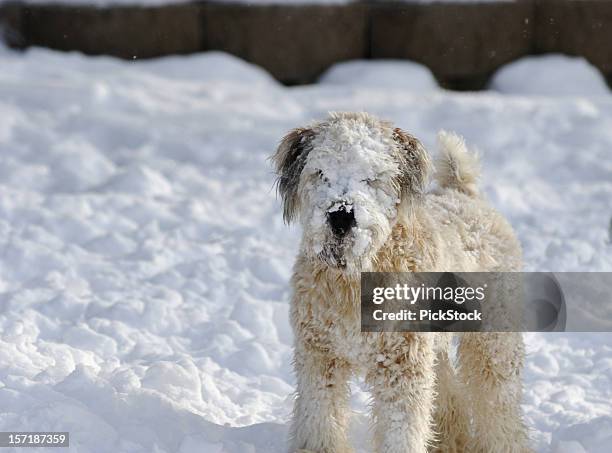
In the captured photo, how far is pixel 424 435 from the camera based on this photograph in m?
3.65

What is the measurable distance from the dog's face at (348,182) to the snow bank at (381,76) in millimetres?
6445

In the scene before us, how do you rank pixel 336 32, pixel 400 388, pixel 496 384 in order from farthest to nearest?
pixel 336 32 → pixel 496 384 → pixel 400 388

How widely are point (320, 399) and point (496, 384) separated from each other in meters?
0.94

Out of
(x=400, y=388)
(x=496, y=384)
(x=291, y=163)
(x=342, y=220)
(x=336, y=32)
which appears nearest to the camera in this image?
(x=342, y=220)

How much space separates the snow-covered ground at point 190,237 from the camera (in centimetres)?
434

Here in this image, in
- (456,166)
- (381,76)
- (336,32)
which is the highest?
(336,32)

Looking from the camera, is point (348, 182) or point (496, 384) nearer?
point (348, 182)

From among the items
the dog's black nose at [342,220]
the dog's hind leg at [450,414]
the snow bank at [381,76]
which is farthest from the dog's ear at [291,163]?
the snow bank at [381,76]

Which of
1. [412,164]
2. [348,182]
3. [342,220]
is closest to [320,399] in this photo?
[342,220]

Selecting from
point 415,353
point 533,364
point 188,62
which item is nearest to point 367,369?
point 415,353

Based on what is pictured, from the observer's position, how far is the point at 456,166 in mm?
4469

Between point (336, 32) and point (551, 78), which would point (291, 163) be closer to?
point (336, 32)

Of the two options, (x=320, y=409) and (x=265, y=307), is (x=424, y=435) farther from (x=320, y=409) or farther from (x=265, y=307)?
(x=265, y=307)

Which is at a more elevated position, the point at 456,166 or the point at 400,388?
the point at 456,166
